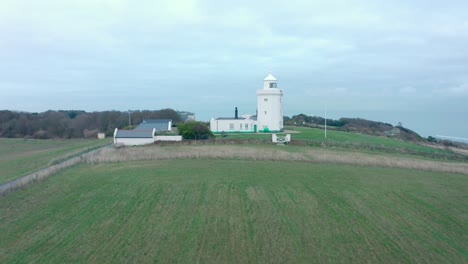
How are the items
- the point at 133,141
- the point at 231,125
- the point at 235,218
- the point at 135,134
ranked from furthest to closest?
the point at 231,125
the point at 135,134
the point at 133,141
the point at 235,218

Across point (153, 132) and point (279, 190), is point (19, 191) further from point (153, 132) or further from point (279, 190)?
point (153, 132)

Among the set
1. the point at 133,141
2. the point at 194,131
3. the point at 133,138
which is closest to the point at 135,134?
the point at 133,138

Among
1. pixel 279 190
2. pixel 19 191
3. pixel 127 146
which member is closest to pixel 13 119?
pixel 127 146

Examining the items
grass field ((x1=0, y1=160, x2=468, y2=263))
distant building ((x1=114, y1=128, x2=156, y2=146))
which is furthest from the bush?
grass field ((x1=0, y1=160, x2=468, y2=263))

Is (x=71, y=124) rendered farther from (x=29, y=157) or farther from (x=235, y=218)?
(x=235, y=218)

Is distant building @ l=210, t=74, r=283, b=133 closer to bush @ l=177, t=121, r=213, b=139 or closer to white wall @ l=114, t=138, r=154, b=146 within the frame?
bush @ l=177, t=121, r=213, b=139

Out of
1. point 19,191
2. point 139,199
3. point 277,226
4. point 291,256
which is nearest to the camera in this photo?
point 291,256

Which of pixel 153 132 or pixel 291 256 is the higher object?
pixel 153 132
